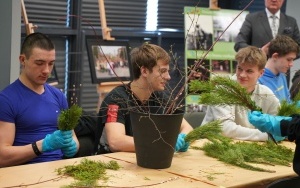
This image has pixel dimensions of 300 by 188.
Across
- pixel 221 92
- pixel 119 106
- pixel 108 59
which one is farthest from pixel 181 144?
pixel 108 59

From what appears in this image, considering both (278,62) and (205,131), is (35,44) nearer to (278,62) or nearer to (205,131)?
(205,131)

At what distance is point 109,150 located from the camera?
8.94ft

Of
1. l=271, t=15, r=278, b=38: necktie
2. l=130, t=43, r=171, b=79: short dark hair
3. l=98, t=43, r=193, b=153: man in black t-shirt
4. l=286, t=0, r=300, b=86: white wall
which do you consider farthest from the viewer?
l=286, t=0, r=300, b=86: white wall

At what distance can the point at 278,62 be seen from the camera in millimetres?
3818

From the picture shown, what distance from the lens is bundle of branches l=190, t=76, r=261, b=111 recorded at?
2129 millimetres

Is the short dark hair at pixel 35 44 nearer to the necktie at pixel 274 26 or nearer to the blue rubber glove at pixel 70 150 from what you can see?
the blue rubber glove at pixel 70 150

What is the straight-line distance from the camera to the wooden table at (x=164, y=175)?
1849 millimetres

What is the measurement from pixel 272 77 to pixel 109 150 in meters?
1.72

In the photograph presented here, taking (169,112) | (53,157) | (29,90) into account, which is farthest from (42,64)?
(169,112)

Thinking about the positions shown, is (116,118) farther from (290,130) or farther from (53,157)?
(290,130)

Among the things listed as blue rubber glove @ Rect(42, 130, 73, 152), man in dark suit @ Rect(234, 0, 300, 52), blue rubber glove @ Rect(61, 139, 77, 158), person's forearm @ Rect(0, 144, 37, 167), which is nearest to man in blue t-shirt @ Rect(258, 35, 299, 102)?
man in dark suit @ Rect(234, 0, 300, 52)

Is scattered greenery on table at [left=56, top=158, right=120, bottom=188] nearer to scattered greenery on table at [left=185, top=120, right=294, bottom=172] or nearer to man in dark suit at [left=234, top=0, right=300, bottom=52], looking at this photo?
scattered greenery on table at [left=185, top=120, right=294, bottom=172]

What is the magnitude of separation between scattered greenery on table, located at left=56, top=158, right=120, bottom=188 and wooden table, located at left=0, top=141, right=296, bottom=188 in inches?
1.2

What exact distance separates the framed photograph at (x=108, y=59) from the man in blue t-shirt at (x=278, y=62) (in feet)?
4.78
